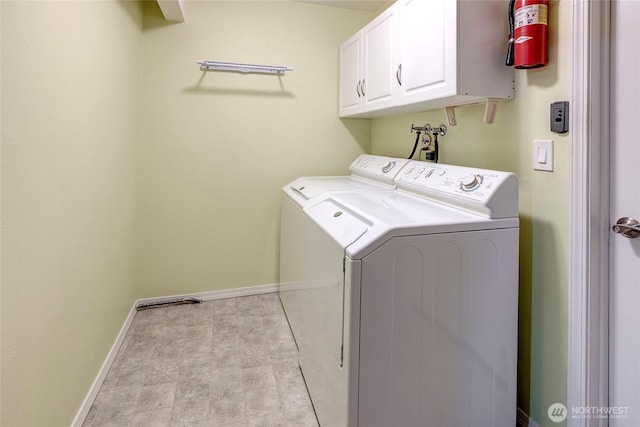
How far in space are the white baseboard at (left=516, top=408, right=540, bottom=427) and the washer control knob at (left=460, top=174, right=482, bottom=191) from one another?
0.99 m

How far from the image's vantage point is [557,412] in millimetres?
1390

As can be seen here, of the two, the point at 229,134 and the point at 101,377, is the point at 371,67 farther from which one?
the point at 101,377

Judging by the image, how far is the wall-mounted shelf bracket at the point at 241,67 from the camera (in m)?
2.66

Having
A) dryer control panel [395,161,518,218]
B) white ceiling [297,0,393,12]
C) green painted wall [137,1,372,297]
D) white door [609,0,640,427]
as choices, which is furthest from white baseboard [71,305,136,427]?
white ceiling [297,0,393,12]

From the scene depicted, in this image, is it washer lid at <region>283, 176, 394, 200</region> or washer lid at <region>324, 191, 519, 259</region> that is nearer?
washer lid at <region>324, 191, 519, 259</region>

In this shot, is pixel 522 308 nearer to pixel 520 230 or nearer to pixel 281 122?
pixel 520 230

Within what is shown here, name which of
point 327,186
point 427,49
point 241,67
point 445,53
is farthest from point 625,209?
point 241,67

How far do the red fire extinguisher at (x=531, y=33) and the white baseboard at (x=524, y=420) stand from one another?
1.43m

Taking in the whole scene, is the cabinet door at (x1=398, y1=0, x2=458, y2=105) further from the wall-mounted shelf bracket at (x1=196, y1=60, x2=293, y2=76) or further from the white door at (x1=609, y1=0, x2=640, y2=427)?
the wall-mounted shelf bracket at (x1=196, y1=60, x2=293, y2=76)

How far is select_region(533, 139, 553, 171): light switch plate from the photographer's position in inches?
54.3

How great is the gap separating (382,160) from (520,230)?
115 centimetres

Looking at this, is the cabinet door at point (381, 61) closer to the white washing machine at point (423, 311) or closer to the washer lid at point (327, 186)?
the washer lid at point (327, 186)

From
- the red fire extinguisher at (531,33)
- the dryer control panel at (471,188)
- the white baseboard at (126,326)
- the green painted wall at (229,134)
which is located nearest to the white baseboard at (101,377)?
the white baseboard at (126,326)

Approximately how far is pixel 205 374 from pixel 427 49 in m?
2.01
